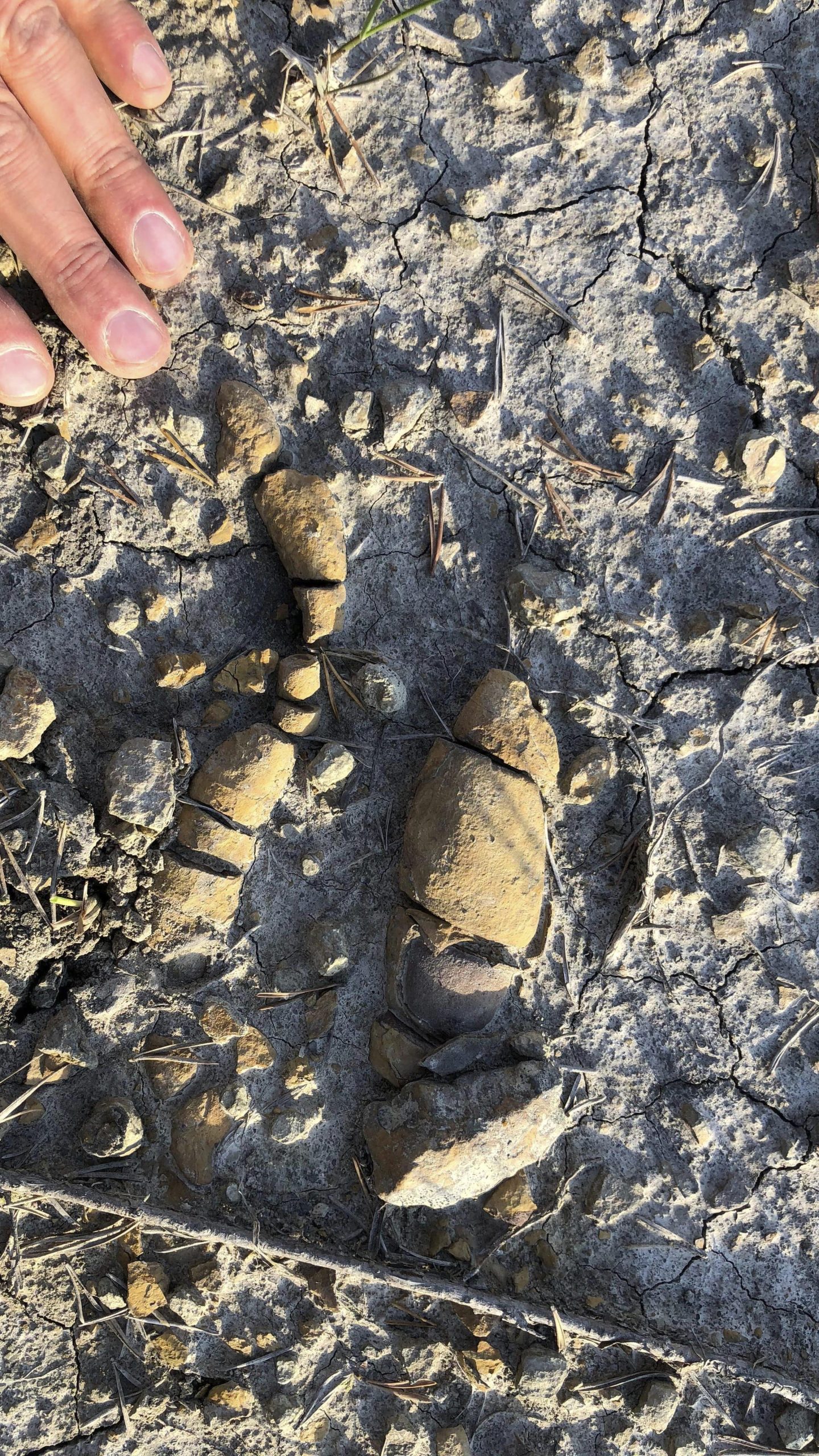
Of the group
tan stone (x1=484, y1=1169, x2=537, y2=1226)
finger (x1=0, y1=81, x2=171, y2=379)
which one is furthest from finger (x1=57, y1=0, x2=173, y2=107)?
tan stone (x1=484, y1=1169, x2=537, y2=1226)

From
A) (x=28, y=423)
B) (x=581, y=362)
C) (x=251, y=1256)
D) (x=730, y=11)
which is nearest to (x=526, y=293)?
(x=581, y=362)

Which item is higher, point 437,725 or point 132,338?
point 132,338

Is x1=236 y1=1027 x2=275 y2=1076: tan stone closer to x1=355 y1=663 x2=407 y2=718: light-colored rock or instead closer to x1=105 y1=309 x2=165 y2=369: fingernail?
x1=355 y1=663 x2=407 y2=718: light-colored rock

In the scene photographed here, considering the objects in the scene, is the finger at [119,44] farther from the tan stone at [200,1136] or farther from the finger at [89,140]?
the tan stone at [200,1136]

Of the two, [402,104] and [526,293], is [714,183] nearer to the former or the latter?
[526,293]

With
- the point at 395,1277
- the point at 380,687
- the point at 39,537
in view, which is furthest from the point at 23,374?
the point at 395,1277

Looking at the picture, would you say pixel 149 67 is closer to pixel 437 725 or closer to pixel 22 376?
pixel 22 376

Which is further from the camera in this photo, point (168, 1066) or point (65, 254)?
point (168, 1066)
